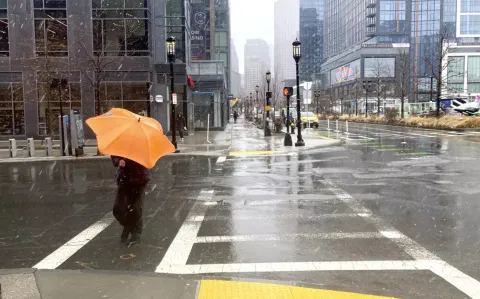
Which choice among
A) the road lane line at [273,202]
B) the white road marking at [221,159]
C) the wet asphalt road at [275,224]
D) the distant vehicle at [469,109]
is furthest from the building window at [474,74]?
the road lane line at [273,202]

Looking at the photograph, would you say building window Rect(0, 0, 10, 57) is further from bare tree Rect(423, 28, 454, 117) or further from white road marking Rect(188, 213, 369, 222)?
bare tree Rect(423, 28, 454, 117)

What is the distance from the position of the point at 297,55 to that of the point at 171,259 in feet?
57.6

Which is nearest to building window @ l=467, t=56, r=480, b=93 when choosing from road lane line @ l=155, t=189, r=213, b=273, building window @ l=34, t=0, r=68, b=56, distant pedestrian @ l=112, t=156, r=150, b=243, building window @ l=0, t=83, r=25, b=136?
building window @ l=34, t=0, r=68, b=56

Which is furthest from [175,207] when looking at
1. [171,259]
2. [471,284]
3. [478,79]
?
[478,79]

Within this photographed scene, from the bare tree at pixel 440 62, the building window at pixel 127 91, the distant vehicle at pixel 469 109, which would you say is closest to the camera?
the building window at pixel 127 91

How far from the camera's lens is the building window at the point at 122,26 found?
27859mm

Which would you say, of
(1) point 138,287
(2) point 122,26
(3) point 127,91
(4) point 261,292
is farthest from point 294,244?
(2) point 122,26

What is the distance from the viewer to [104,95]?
28.6m

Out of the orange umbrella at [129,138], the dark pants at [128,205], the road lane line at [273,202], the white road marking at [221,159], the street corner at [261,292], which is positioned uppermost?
the orange umbrella at [129,138]

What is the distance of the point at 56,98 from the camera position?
1104 inches

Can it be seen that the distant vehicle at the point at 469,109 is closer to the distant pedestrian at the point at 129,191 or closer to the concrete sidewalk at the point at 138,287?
the distant pedestrian at the point at 129,191

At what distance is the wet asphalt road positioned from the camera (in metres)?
5.55

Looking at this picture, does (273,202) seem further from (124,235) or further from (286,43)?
(286,43)

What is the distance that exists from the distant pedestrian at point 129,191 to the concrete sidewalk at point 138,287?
1.47 m
